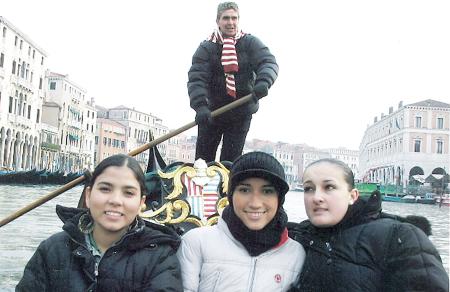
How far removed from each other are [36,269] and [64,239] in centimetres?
13

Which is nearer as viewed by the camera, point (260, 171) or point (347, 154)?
point (260, 171)

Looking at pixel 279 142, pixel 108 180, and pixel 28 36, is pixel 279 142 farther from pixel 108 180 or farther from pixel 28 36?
Answer: pixel 108 180

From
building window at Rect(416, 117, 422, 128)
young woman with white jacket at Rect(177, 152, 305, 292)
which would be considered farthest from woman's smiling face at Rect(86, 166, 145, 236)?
building window at Rect(416, 117, 422, 128)

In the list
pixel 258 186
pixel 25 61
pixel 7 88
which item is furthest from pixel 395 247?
pixel 25 61

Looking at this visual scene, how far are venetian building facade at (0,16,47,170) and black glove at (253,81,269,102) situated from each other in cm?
2691

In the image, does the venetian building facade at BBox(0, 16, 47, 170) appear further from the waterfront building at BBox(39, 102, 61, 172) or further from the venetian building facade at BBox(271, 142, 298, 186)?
the venetian building facade at BBox(271, 142, 298, 186)

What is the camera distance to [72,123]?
4516cm

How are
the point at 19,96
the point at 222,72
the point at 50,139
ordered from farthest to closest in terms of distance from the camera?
the point at 50,139 → the point at 19,96 → the point at 222,72

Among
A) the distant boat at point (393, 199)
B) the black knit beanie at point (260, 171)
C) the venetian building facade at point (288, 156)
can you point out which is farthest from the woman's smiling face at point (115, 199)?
the venetian building facade at point (288, 156)

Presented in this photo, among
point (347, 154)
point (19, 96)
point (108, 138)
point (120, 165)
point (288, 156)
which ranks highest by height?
point (19, 96)

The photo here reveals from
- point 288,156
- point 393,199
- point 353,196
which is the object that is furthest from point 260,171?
point 288,156

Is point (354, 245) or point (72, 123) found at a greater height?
point (72, 123)

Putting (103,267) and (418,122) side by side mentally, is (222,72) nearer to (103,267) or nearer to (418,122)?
(103,267)

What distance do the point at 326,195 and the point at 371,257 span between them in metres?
0.24
